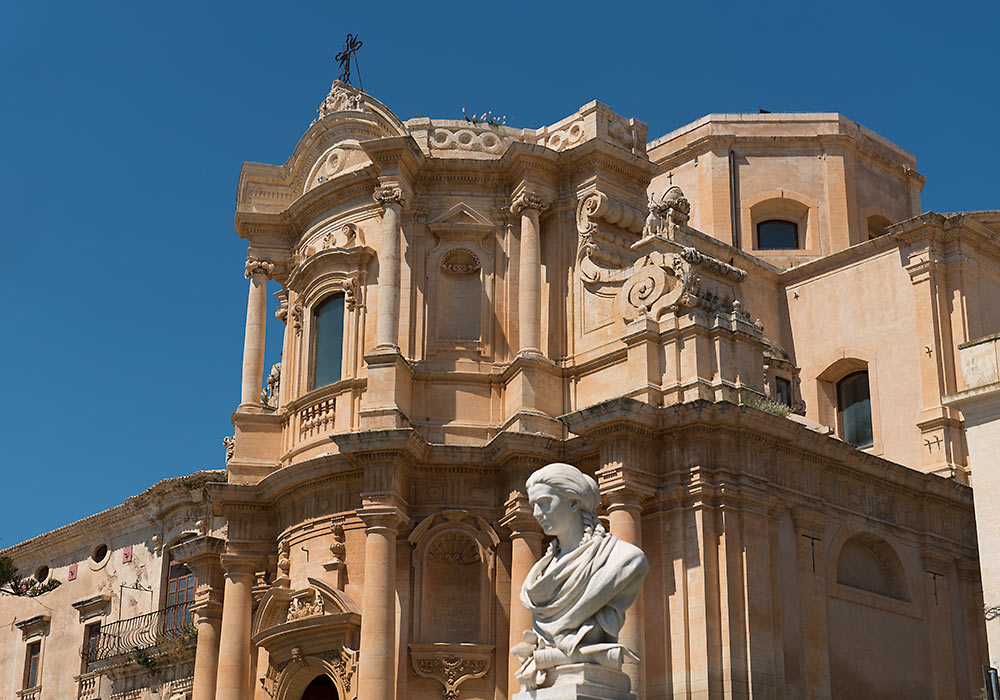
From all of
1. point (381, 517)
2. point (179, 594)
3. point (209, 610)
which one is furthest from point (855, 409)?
point (179, 594)

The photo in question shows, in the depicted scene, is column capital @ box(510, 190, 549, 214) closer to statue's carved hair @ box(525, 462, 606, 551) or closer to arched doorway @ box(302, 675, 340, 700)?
arched doorway @ box(302, 675, 340, 700)

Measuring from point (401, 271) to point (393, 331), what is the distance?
3.64 feet

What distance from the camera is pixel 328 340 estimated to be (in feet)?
80.0

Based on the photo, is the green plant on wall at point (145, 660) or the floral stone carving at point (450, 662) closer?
the floral stone carving at point (450, 662)

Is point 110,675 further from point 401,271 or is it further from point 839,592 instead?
point 839,592

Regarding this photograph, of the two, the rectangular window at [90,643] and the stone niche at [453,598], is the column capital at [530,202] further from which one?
the rectangular window at [90,643]

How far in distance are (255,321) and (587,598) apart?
17.8 meters

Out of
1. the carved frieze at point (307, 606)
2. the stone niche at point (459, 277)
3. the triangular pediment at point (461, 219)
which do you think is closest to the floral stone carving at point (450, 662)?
the carved frieze at point (307, 606)

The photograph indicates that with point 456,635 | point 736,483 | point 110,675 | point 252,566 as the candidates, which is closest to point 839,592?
point 736,483

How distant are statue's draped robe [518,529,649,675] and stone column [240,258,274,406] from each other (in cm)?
1708

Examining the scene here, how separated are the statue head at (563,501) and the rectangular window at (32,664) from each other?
30.3 metres

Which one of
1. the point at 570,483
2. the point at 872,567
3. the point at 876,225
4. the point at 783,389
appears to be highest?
the point at 876,225

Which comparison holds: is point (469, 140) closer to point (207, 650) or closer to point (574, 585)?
point (207, 650)

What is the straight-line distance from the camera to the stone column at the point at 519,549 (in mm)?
21078
